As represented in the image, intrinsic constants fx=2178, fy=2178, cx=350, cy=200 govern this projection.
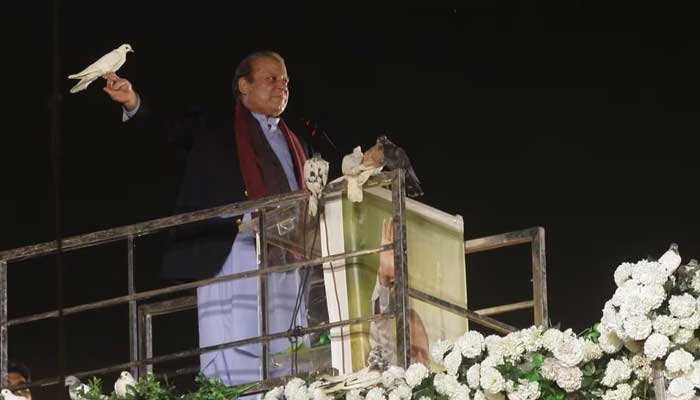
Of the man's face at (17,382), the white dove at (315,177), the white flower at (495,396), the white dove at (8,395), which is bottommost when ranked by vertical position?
the man's face at (17,382)

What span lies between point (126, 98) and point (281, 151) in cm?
72

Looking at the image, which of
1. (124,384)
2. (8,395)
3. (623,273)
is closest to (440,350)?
(623,273)

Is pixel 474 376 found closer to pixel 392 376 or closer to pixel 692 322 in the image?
pixel 392 376

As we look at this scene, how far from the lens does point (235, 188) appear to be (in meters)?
8.93

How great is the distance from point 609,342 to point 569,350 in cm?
14

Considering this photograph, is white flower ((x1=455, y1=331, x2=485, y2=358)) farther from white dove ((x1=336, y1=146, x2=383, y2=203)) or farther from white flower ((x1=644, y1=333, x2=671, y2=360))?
white dove ((x1=336, y1=146, x2=383, y2=203))

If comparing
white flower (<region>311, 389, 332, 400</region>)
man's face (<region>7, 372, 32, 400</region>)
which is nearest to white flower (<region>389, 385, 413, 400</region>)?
white flower (<region>311, 389, 332, 400</region>)

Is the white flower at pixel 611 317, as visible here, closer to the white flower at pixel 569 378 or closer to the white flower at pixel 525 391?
the white flower at pixel 569 378

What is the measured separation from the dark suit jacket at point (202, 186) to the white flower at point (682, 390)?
233cm

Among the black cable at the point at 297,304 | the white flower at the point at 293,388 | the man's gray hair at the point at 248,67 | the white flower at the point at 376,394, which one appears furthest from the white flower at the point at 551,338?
the man's gray hair at the point at 248,67

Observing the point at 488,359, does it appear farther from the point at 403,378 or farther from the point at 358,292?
the point at 358,292

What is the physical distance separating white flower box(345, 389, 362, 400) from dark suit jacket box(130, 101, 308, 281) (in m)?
1.19

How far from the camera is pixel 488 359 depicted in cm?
735

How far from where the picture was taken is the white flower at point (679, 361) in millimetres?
6957
